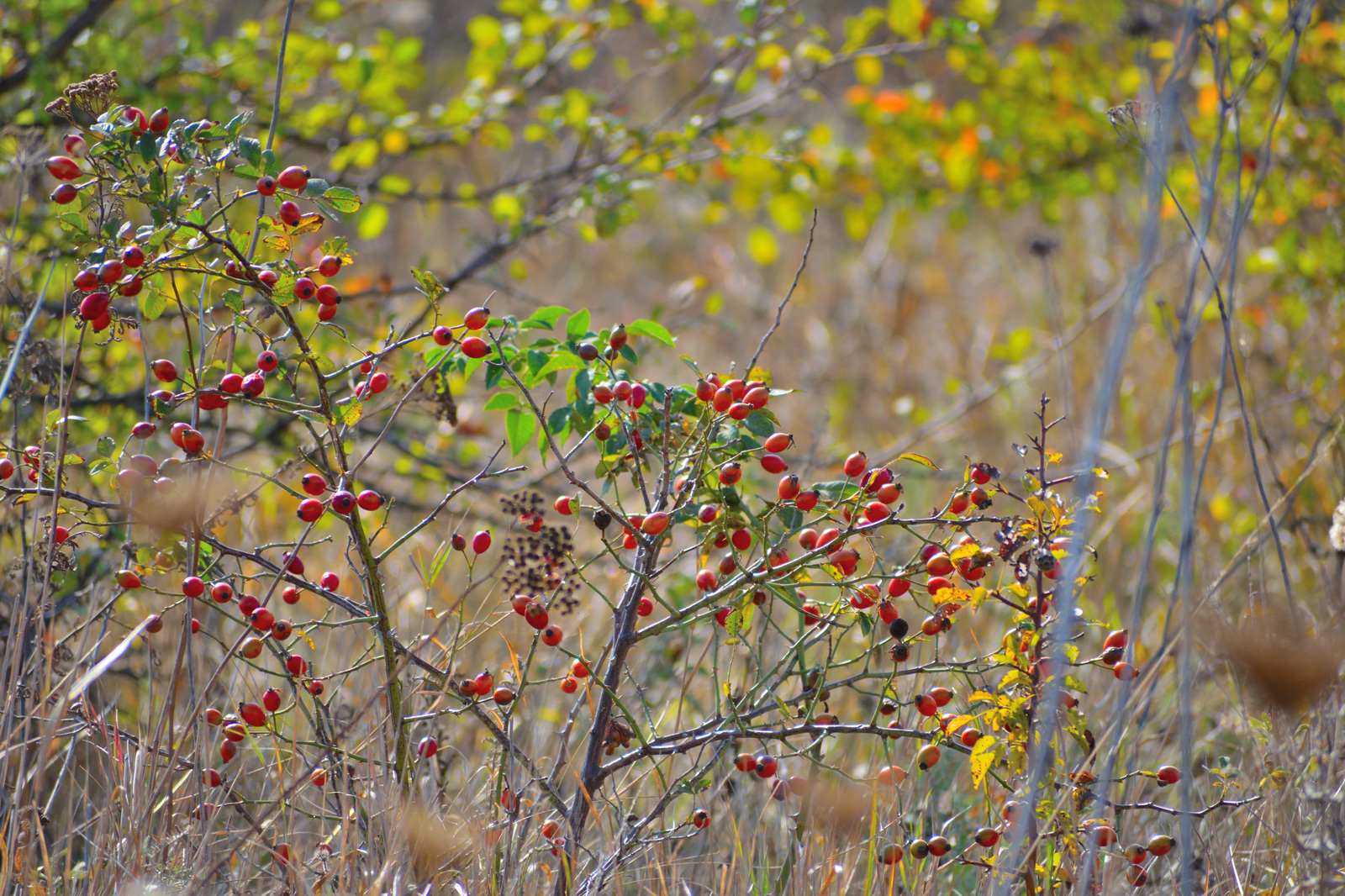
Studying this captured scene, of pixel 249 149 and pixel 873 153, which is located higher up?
pixel 873 153

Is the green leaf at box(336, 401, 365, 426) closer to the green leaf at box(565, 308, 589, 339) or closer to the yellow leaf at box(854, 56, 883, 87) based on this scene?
the green leaf at box(565, 308, 589, 339)

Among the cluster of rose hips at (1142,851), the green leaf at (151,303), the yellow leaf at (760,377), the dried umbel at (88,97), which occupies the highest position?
the dried umbel at (88,97)

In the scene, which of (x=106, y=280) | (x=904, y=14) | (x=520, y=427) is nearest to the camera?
(x=106, y=280)

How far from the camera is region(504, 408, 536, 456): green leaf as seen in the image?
53.5 inches

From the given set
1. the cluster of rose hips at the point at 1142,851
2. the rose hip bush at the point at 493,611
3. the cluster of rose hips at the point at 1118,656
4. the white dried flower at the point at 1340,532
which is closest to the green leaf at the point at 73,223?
the rose hip bush at the point at 493,611

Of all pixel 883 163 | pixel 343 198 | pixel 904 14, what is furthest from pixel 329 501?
pixel 883 163

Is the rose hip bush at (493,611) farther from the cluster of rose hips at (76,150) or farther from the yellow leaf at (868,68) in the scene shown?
the yellow leaf at (868,68)

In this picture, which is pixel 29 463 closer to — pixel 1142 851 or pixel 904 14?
pixel 1142 851

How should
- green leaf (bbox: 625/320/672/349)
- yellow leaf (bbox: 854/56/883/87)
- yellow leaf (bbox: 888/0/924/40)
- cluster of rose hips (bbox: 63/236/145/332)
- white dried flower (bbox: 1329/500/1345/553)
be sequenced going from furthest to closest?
yellow leaf (bbox: 854/56/883/87) < yellow leaf (bbox: 888/0/924/40) < white dried flower (bbox: 1329/500/1345/553) < green leaf (bbox: 625/320/672/349) < cluster of rose hips (bbox: 63/236/145/332)

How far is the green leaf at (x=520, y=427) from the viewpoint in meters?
1.36

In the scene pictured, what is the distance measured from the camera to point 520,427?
1.37 m

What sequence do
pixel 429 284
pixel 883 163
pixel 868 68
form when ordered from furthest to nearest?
1. pixel 883 163
2. pixel 868 68
3. pixel 429 284

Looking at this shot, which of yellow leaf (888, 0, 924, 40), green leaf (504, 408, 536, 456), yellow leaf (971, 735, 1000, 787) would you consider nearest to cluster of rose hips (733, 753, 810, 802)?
yellow leaf (971, 735, 1000, 787)

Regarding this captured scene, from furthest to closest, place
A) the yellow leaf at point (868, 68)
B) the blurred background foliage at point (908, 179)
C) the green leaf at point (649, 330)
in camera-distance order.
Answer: the yellow leaf at point (868, 68)
the blurred background foliage at point (908, 179)
the green leaf at point (649, 330)
